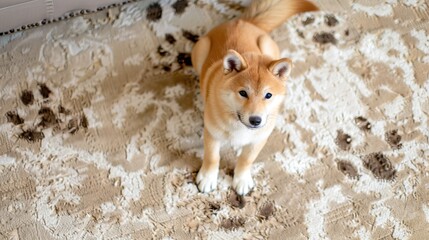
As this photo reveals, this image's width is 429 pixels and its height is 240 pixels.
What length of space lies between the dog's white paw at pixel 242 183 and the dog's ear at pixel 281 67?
461 mm

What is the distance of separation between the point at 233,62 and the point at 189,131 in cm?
55

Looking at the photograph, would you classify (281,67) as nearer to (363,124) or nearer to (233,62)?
(233,62)

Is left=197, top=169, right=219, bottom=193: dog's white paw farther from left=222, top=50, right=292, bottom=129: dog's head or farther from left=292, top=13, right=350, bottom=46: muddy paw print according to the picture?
left=292, top=13, right=350, bottom=46: muddy paw print

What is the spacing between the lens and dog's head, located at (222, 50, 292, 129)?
137cm

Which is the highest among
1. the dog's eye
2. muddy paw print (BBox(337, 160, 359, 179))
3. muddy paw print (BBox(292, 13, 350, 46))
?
the dog's eye

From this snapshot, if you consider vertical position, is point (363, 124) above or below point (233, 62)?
below

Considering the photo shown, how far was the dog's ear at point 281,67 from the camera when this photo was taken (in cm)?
135

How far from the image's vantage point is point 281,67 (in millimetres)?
1388

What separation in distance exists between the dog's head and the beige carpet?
0.46 m

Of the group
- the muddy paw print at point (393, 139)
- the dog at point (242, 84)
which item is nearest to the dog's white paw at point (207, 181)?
the dog at point (242, 84)

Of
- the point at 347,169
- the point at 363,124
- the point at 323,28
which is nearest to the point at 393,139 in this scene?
the point at 363,124

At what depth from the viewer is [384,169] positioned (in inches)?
72.0

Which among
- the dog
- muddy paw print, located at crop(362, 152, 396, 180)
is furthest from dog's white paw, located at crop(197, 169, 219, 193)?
muddy paw print, located at crop(362, 152, 396, 180)

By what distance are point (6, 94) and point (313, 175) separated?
4.06 ft
